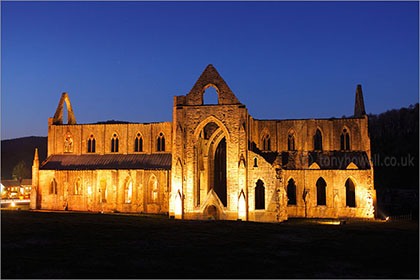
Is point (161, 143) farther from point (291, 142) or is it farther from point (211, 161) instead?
point (291, 142)

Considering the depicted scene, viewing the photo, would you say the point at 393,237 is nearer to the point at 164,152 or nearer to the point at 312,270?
the point at 312,270

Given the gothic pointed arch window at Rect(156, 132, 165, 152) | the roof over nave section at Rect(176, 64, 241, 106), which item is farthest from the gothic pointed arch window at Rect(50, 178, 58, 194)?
the roof over nave section at Rect(176, 64, 241, 106)

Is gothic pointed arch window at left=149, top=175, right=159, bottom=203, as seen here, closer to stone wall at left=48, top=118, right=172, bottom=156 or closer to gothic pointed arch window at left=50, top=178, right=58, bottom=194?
stone wall at left=48, top=118, right=172, bottom=156

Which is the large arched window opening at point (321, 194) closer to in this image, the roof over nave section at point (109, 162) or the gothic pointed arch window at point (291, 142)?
the gothic pointed arch window at point (291, 142)

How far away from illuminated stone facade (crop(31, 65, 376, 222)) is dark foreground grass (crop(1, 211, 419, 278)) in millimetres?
9307

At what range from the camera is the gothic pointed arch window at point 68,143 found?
5616cm

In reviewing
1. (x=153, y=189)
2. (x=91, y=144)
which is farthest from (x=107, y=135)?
(x=153, y=189)

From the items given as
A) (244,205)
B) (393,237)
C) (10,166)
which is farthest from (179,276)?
(10,166)

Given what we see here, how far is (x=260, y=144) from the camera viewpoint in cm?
5062

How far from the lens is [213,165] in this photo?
162ft

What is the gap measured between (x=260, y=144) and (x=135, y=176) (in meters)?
15.6

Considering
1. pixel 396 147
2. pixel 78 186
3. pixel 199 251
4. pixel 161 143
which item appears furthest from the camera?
pixel 396 147

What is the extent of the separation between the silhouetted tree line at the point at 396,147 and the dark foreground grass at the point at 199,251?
48.2 m

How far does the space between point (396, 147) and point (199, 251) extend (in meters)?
70.0
